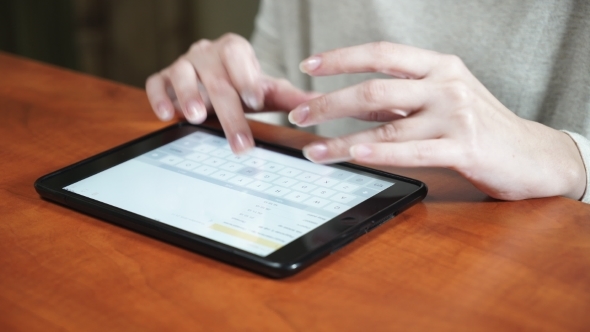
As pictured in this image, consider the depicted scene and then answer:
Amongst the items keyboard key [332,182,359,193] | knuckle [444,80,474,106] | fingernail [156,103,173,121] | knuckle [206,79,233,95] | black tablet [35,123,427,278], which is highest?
knuckle [444,80,474,106]

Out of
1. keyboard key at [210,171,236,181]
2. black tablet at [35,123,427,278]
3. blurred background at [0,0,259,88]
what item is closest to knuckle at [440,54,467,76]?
black tablet at [35,123,427,278]

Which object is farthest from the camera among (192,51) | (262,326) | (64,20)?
(64,20)

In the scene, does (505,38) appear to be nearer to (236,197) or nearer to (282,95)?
(282,95)

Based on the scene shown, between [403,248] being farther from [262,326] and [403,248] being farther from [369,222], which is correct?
[262,326]

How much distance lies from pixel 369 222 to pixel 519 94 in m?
0.45

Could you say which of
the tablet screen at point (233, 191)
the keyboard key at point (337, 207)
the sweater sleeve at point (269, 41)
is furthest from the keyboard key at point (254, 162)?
the sweater sleeve at point (269, 41)

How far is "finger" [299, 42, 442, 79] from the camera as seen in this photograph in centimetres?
57

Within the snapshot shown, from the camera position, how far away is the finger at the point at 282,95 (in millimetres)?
743

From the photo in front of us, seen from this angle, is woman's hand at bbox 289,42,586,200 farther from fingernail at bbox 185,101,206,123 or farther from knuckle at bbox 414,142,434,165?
fingernail at bbox 185,101,206,123

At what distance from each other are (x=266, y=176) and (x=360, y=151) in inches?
3.8

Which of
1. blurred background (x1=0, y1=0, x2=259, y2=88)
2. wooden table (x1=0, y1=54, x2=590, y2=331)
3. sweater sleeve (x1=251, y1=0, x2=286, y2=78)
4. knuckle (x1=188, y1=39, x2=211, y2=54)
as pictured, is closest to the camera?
wooden table (x1=0, y1=54, x2=590, y2=331)

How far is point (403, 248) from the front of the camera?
0.49m

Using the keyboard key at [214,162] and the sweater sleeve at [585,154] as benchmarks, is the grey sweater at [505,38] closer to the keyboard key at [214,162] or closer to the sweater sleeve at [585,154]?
the sweater sleeve at [585,154]

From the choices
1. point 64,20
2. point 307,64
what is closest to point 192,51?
point 307,64
